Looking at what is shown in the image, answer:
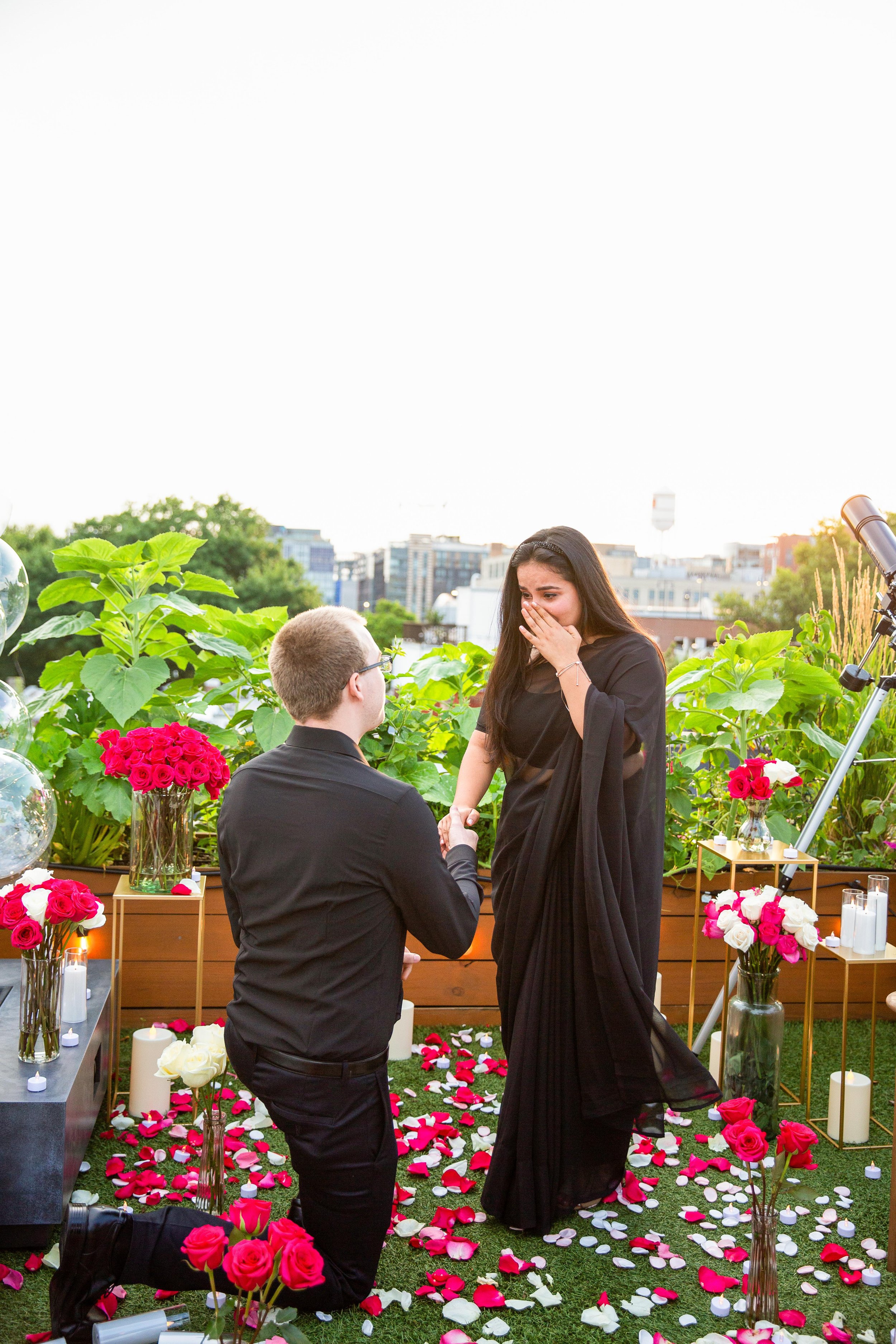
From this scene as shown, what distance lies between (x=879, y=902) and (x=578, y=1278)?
1223 millimetres

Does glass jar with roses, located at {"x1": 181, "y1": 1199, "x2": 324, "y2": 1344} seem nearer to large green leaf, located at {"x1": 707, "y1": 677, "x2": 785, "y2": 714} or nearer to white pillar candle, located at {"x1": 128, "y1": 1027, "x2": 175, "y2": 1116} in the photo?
white pillar candle, located at {"x1": 128, "y1": 1027, "x2": 175, "y2": 1116}

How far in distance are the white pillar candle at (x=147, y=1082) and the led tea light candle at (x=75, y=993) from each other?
227 millimetres

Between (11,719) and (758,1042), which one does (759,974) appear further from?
(11,719)

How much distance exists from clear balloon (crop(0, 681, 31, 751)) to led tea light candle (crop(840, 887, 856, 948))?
210 centimetres

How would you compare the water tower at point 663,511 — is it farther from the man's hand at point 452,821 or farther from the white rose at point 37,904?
the white rose at point 37,904

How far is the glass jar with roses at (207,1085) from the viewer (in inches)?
70.2

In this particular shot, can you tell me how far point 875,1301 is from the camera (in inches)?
72.8

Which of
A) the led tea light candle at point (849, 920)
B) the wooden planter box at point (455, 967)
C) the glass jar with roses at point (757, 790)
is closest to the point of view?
the led tea light candle at point (849, 920)

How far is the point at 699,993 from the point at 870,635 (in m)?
1.62

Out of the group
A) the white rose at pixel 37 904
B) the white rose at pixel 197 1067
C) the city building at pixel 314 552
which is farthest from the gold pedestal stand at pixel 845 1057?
the city building at pixel 314 552

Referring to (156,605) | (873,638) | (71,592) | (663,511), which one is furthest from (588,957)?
(663,511)

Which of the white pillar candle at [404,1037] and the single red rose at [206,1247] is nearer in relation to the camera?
the single red rose at [206,1247]

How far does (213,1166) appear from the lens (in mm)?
1937

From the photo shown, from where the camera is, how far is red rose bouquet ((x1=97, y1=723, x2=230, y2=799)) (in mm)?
2311
